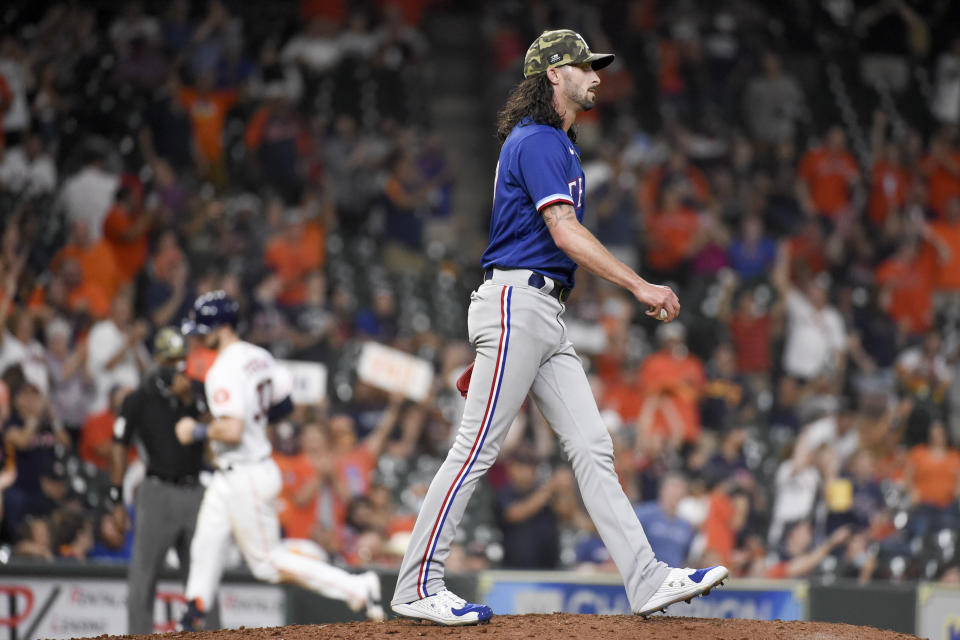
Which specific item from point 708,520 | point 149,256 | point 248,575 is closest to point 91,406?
point 149,256

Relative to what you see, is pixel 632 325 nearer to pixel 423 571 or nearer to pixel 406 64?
pixel 406 64

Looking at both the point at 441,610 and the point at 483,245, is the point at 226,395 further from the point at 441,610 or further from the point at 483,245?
the point at 483,245

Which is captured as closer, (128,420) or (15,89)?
(128,420)

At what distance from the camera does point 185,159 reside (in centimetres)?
1309

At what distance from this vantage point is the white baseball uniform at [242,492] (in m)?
7.38

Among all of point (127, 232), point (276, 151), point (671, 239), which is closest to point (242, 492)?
point (127, 232)

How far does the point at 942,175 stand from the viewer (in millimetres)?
14914

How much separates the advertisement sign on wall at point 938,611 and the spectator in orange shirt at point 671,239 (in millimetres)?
5770

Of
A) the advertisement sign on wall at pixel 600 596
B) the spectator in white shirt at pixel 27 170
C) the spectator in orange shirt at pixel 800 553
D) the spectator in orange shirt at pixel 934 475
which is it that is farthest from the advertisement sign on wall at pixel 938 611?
the spectator in white shirt at pixel 27 170

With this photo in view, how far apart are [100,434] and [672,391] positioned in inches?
198

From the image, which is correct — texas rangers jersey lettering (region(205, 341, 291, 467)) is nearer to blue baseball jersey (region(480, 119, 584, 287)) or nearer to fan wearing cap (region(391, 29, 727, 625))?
fan wearing cap (region(391, 29, 727, 625))

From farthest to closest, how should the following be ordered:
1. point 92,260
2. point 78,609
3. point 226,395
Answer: point 92,260 < point 78,609 < point 226,395

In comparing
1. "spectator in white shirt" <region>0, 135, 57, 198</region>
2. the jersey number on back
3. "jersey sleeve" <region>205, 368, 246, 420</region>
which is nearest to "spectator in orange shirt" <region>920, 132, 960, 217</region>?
"spectator in white shirt" <region>0, 135, 57, 198</region>

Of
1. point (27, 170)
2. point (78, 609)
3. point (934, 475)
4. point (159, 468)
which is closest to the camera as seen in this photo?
point (159, 468)
